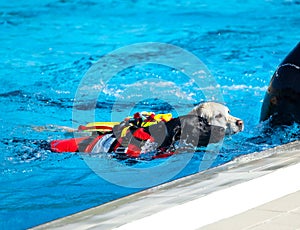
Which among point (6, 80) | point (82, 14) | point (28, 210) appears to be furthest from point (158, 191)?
point (82, 14)

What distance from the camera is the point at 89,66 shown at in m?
9.41

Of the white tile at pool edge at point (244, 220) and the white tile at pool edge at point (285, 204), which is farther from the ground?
the white tile at pool edge at point (244, 220)

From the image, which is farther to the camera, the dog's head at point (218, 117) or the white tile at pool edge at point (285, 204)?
the dog's head at point (218, 117)

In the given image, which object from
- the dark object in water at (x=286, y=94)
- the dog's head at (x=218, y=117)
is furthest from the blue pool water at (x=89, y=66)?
the dog's head at (x=218, y=117)

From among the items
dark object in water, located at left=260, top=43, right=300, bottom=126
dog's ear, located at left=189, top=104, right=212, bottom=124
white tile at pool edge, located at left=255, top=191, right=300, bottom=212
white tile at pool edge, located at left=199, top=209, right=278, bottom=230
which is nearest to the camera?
white tile at pool edge, located at left=199, top=209, right=278, bottom=230

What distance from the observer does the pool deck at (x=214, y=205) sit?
10.4ft

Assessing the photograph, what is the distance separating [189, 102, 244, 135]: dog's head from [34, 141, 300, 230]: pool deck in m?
1.34

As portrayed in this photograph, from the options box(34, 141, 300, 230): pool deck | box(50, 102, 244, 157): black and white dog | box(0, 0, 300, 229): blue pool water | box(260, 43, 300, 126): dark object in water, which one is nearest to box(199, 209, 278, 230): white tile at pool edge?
box(34, 141, 300, 230): pool deck

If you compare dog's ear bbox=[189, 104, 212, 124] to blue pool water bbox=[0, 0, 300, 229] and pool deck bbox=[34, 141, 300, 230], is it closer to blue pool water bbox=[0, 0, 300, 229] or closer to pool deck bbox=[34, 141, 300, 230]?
blue pool water bbox=[0, 0, 300, 229]

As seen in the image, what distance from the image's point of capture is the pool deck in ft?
10.4

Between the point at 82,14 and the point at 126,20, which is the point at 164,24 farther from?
the point at 82,14

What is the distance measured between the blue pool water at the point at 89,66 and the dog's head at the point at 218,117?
223 millimetres

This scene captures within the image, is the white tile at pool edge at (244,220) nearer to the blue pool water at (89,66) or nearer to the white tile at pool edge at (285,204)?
the white tile at pool edge at (285,204)

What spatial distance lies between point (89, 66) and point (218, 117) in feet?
14.2
